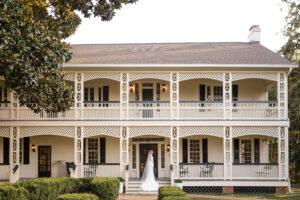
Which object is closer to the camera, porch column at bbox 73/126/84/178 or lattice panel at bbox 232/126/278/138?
porch column at bbox 73/126/84/178

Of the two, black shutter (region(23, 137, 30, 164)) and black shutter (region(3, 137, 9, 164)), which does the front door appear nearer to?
black shutter (region(23, 137, 30, 164))

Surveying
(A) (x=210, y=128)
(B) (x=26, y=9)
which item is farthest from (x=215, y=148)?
(B) (x=26, y=9)

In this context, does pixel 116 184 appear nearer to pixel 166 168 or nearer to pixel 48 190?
pixel 48 190

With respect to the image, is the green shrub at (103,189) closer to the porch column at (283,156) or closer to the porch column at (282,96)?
the porch column at (283,156)

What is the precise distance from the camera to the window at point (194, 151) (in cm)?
2138

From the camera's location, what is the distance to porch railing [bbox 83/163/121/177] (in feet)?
63.6

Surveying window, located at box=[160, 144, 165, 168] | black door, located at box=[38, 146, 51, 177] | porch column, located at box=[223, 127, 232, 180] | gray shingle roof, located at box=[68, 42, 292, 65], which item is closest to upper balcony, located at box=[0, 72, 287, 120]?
gray shingle roof, located at box=[68, 42, 292, 65]

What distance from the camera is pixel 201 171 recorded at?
19266 millimetres

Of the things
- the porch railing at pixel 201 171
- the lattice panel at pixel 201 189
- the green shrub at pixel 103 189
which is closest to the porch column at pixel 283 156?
the porch railing at pixel 201 171

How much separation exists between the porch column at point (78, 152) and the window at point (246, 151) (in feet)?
31.7

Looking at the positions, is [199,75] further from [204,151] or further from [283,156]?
[283,156]

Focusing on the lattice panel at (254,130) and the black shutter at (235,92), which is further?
the black shutter at (235,92)

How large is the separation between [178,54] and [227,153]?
6.40m

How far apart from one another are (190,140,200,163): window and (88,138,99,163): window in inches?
226
